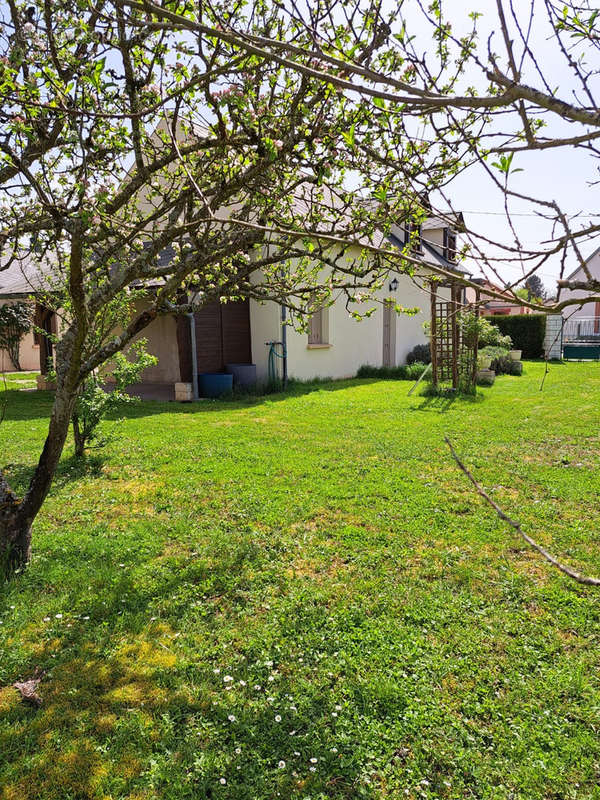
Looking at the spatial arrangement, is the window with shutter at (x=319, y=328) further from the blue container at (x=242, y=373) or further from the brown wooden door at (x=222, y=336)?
the blue container at (x=242, y=373)

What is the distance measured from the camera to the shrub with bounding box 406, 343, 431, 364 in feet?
62.3

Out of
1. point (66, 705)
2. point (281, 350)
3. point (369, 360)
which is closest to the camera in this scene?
point (66, 705)

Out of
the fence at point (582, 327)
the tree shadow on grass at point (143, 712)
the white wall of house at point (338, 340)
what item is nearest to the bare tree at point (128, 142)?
the tree shadow on grass at point (143, 712)

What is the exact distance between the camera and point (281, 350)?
13.5m

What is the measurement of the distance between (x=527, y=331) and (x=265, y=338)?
1375cm

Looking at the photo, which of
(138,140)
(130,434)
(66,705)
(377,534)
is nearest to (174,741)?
(66,705)

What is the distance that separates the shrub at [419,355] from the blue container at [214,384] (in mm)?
8885

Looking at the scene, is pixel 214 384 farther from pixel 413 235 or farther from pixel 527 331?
Answer: pixel 527 331

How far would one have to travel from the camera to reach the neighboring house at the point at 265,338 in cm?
1288

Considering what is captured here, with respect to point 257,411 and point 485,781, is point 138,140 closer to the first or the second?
point 485,781

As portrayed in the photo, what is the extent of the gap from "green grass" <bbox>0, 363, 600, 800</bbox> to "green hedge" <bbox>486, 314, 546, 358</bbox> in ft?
55.9

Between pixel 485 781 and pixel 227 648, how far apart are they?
4.98 feet

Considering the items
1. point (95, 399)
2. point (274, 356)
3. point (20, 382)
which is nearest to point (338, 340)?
point (274, 356)

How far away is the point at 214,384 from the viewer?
12312 mm
